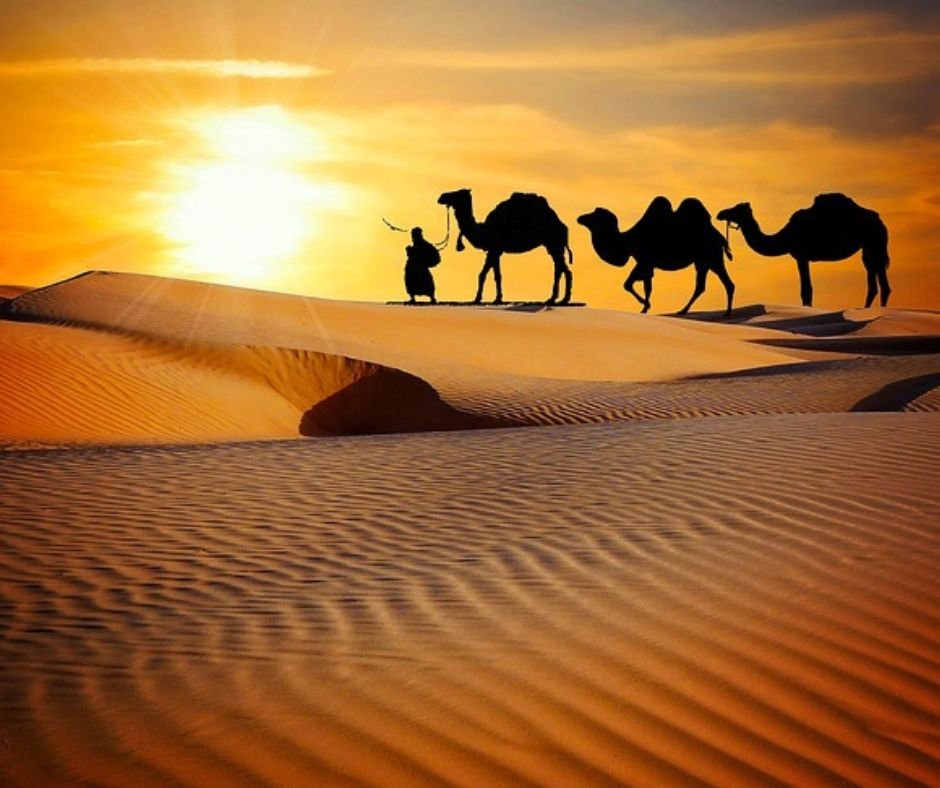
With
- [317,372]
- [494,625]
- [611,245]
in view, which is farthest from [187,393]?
[611,245]

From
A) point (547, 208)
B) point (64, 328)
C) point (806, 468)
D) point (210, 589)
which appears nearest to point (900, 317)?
point (547, 208)

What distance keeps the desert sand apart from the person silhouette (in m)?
19.5

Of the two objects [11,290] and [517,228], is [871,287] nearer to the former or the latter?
[517,228]

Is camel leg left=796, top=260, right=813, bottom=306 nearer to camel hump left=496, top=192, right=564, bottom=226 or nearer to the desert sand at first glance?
camel hump left=496, top=192, right=564, bottom=226

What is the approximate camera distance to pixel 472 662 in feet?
14.4

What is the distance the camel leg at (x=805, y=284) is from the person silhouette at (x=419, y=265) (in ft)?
46.4

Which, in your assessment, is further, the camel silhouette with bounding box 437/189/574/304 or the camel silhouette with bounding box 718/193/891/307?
the camel silhouette with bounding box 718/193/891/307

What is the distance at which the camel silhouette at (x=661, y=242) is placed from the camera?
110 feet

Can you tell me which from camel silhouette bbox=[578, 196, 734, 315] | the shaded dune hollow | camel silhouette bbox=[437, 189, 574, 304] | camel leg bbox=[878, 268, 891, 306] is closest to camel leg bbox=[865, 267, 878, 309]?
camel leg bbox=[878, 268, 891, 306]

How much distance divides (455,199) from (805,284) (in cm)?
1722

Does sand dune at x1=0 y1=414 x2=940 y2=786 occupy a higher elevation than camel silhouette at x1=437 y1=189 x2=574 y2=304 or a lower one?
lower

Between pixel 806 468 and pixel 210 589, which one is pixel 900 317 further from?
pixel 210 589

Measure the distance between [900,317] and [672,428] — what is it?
102 ft

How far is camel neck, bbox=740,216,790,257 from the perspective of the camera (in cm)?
3806
